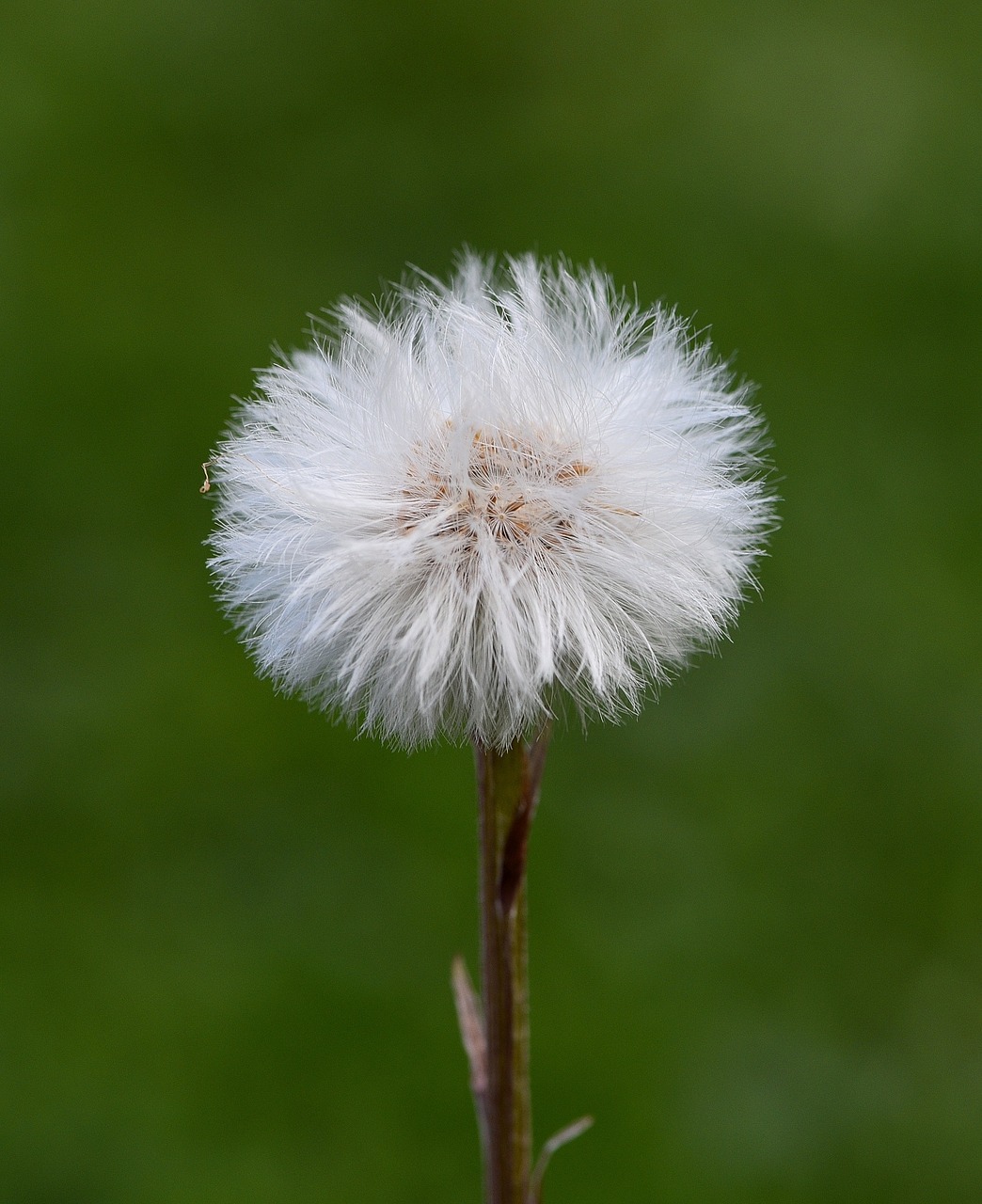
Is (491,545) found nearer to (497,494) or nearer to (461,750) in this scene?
(497,494)

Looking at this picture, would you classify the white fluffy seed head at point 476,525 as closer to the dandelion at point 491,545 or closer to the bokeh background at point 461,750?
the dandelion at point 491,545

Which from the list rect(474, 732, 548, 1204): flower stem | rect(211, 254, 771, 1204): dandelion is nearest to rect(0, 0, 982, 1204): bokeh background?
rect(474, 732, 548, 1204): flower stem

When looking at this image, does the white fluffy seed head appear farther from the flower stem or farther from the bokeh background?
the bokeh background

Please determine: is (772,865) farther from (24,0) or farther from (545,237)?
(24,0)

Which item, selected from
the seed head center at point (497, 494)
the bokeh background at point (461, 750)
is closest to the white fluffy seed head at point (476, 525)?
the seed head center at point (497, 494)

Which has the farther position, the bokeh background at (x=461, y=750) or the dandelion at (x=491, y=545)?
the bokeh background at (x=461, y=750)

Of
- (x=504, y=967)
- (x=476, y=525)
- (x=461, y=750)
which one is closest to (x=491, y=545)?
(x=476, y=525)

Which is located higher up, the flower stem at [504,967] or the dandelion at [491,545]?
the dandelion at [491,545]
